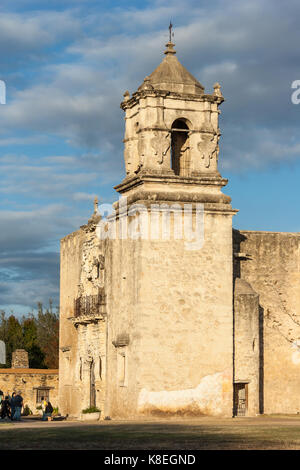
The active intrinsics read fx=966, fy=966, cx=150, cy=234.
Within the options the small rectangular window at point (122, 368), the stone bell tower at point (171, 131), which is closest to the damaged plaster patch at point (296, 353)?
the stone bell tower at point (171, 131)

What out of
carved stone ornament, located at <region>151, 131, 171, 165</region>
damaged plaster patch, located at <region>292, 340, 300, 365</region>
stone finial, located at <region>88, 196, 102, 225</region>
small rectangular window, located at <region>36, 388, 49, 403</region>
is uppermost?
carved stone ornament, located at <region>151, 131, 171, 165</region>

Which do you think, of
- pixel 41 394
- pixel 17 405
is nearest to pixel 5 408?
pixel 17 405

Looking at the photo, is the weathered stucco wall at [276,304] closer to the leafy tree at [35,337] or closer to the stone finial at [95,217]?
the stone finial at [95,217]

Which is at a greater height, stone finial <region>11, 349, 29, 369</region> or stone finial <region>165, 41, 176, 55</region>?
stone finial <region>165, 41, 176, 55</region>

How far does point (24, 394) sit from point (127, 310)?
1565cm

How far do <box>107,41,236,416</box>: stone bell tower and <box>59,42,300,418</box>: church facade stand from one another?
0.11ft

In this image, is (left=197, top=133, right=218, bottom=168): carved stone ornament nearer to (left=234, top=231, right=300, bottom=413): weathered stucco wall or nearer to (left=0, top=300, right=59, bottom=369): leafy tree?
(left=234, top=231, right=300, bottom=413): weathered stucco wall

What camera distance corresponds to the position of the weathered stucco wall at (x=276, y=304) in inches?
1329

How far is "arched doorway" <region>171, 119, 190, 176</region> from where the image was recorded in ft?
110

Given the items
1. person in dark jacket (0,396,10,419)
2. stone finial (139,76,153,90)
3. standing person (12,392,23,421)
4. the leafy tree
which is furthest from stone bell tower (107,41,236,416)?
the leafy tree

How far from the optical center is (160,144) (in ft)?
104

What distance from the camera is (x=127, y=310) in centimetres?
3175
